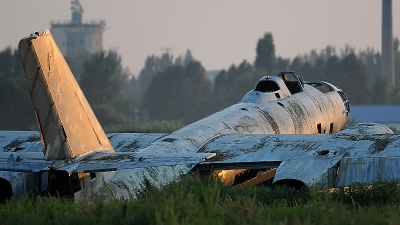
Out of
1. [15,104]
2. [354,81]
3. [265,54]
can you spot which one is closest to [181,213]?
[15,104]

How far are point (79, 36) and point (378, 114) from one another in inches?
3773

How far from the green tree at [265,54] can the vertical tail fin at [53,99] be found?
106 m

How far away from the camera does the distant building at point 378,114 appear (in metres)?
84.3

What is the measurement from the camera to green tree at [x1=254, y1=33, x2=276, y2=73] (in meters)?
121

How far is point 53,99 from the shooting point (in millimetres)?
14664

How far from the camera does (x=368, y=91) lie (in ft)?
387

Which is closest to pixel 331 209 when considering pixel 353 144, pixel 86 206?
pixel 86 206

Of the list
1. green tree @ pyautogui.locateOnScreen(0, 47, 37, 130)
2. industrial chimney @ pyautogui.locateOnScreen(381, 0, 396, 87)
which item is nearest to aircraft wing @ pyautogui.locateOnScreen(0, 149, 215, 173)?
green tree @ pyautogui.locateOnScreen(0, 47, 37, 130)

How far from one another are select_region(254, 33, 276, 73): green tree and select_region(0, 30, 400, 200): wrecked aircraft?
318 ft

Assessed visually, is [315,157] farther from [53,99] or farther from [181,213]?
[181,213]

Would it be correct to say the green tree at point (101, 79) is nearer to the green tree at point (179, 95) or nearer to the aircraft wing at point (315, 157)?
the green tree at point (179, 95)

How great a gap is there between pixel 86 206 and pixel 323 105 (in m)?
14.2

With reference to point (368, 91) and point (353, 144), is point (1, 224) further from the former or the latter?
point (368, 91)

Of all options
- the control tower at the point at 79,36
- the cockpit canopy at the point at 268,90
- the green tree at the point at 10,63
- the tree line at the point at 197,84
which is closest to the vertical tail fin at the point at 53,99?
the cockpit canopy at the point at 268,90
